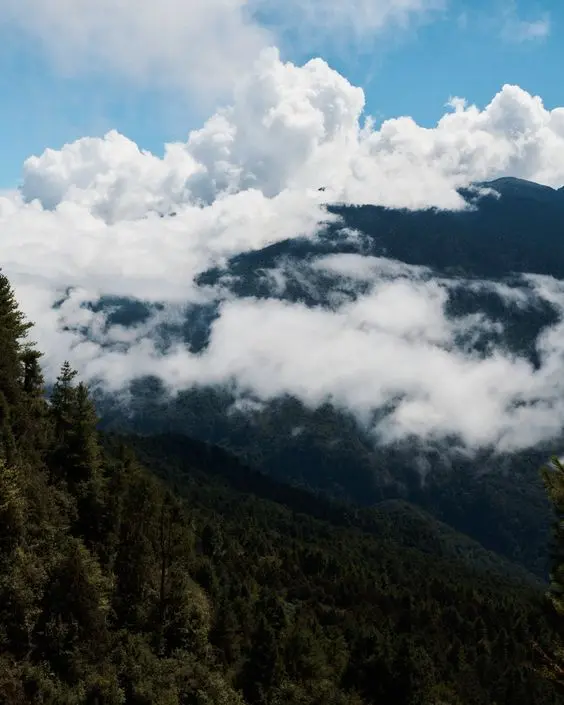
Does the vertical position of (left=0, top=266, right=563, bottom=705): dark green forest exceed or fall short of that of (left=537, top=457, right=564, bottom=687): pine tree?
it falls short

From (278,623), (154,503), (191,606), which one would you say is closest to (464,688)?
(278,623)

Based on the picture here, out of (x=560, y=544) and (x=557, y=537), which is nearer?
(x=557, y=537)

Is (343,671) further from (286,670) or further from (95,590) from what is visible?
(95,590)

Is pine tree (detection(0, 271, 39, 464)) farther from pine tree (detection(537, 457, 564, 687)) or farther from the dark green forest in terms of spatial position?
pine tree (detection(537, 457, 564, 687))

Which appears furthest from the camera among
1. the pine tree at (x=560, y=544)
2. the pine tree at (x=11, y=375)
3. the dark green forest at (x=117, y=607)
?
the pine tree at (x=11, y=375)

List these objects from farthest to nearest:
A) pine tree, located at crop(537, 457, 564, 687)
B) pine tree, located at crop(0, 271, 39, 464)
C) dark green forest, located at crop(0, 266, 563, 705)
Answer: pine tree, located at crop(0, 271, 39, 464), dark green forest, located at crop(0, 266, 563, 705), pine tree, located at crop(537, 457, 564, 687)

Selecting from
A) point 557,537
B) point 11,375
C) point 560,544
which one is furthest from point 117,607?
point 557,537

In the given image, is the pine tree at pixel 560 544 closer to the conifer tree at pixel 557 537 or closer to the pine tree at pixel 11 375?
the conifer tree at pixel 557 537

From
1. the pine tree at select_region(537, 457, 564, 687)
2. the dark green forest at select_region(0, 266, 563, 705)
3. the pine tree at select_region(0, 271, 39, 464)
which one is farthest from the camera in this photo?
the pine tree at select_region(0, 271, 39, 464)

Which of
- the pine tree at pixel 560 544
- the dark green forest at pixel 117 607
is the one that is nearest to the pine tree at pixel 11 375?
the dark green forest at pixel 117 607

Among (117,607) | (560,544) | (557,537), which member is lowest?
(117,607)

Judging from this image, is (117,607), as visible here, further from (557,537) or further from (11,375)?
(557,537)

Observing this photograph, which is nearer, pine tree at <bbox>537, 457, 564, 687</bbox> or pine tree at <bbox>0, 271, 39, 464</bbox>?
pine tree at <bbox>537, 457, 564, 687</bbox>

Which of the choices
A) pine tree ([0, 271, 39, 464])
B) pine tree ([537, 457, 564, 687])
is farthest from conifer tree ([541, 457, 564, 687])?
pine tree ([0, 271, 39, 464])
